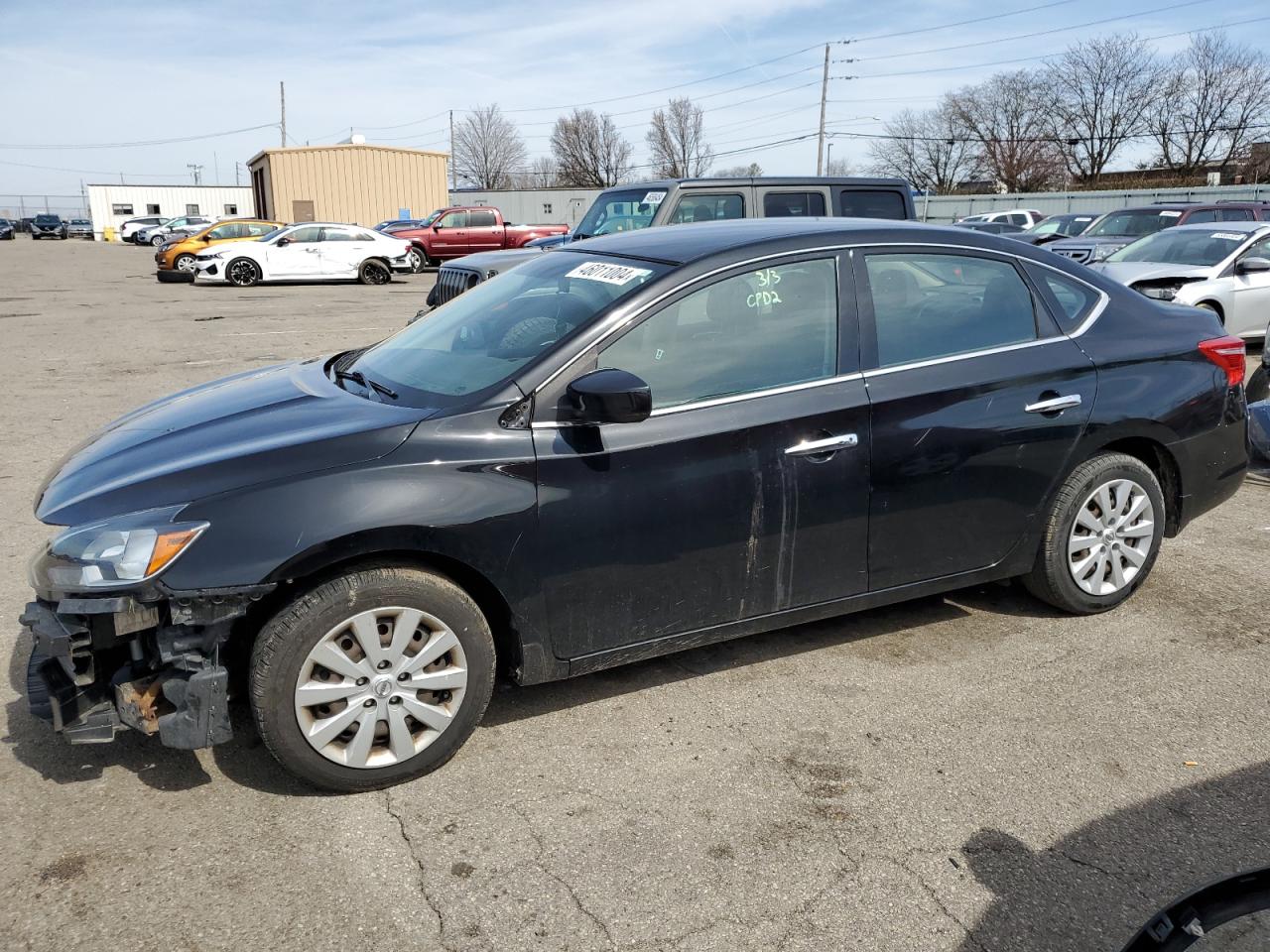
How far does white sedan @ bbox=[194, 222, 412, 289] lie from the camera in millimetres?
24203

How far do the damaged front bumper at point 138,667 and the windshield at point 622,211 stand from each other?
23.8 feet

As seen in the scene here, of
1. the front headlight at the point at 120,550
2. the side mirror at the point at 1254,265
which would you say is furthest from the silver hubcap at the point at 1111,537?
the side mirror at the point at 1254,265

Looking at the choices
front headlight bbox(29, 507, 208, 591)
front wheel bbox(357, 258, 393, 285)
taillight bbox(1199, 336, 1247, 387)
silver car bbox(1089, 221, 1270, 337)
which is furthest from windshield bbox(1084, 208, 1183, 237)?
front wheel bbox(357, 258, 393, 285)

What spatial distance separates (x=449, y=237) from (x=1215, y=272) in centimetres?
2175

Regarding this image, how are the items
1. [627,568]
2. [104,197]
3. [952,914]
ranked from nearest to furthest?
[952,914], [627,568], [104,197]

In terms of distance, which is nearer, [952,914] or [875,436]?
[952,914]

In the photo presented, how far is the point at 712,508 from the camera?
3570 mm

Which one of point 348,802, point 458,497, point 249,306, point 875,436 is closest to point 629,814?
point 348,802

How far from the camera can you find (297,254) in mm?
24578

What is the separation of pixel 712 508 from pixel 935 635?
1.46 metres

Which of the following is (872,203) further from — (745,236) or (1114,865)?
(1114,865)

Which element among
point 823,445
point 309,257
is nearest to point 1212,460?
point 823,445

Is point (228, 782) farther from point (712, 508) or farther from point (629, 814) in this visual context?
point (712, 508)

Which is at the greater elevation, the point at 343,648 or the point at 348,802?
the point at 343,648
